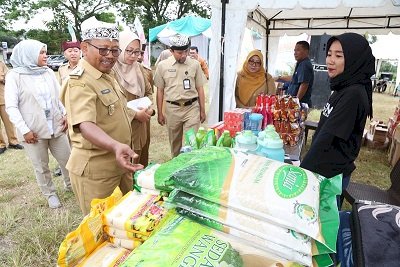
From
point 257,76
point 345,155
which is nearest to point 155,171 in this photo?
point 345,155

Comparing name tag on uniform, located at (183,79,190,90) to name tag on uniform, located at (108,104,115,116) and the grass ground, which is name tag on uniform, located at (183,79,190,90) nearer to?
the grass ground

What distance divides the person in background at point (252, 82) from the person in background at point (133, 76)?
1178 millimetres

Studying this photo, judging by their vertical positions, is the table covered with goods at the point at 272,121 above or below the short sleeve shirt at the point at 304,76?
below

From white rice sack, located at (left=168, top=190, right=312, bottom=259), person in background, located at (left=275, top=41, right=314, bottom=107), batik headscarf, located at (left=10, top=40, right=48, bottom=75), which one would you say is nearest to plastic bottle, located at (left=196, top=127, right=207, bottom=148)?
white rice sack, located at (left=168, top=190, right=312, bottom=259)

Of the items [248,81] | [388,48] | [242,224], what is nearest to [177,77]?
[248,81]

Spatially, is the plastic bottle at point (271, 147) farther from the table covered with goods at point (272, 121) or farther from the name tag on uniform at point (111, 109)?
the name tag on uniform at point (111, 109)

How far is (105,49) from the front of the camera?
1526 mm

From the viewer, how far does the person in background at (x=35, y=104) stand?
2701 millimetres

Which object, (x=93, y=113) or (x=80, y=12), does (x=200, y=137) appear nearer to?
(x=93, y=113)

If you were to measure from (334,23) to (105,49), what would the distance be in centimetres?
636

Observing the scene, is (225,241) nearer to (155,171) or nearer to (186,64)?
(155,171)

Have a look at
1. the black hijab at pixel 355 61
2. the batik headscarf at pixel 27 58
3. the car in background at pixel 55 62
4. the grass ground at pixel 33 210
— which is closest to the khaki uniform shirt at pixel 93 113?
the grass ground at pixel 33 210

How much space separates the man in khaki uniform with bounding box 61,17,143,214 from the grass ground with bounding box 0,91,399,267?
3.12 feet

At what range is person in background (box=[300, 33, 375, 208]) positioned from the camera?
61.0 inches
